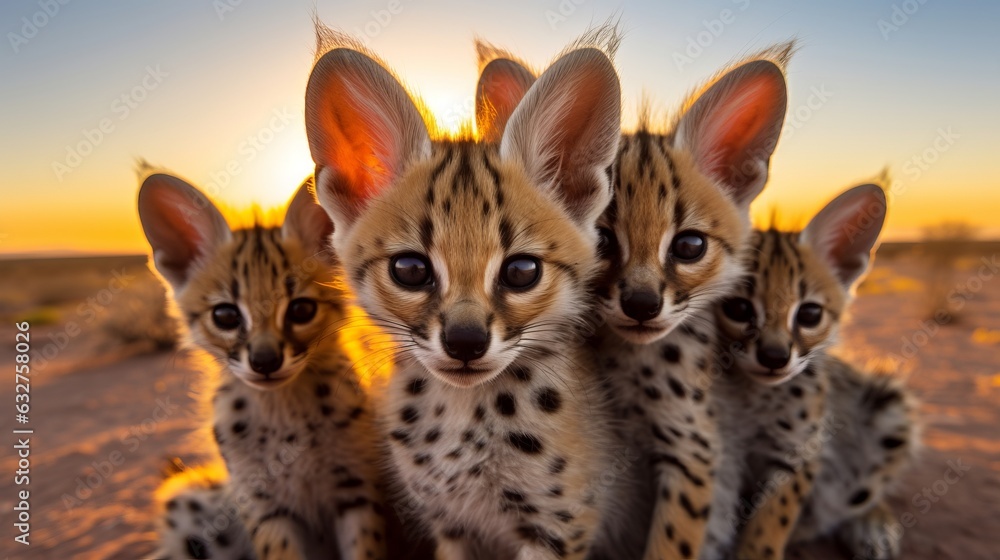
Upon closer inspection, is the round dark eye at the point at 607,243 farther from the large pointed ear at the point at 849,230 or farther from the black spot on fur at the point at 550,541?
the large pointed ear at the point at 849,230

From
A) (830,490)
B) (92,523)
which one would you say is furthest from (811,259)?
(92,523)

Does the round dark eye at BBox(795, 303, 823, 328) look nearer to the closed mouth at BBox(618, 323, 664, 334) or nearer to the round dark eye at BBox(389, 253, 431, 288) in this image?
the closed mouth at BBox(618, 323, 664, 334)

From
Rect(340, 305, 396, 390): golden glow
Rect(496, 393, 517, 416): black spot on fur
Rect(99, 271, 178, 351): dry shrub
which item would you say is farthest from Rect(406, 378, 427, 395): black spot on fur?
Rect(99, 271, 178, 351): dry shrub

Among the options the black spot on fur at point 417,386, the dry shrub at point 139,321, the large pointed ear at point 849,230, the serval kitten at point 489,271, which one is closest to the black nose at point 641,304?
the serval kitten at point 489,271

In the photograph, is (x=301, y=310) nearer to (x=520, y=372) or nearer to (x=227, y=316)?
(x=227, y=316)

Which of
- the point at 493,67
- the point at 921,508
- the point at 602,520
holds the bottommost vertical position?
the point at 921,508

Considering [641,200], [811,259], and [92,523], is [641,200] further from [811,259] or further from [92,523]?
[92,523]

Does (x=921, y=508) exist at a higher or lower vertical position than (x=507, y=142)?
lower
